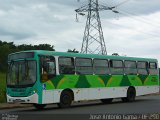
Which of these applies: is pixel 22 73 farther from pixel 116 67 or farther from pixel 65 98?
pixel 116 67

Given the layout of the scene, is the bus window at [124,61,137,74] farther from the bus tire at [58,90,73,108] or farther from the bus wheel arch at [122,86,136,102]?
the bus tire at [58,90,73,108]

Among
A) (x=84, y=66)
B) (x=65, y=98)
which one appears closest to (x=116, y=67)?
(x=84, y=66)

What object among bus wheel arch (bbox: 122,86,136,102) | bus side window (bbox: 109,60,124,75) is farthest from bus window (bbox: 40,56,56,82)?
bus wheel arch (bbox: 122,86,136,102)

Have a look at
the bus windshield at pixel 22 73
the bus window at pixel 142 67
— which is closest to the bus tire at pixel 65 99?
the bus windshield at pixel 22 73

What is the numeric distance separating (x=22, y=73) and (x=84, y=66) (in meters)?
4.24

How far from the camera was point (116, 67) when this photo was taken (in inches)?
1121

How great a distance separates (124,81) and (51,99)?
24.3 feet

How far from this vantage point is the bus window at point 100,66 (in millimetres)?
26503

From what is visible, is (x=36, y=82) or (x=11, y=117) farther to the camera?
(x=36, y=82)

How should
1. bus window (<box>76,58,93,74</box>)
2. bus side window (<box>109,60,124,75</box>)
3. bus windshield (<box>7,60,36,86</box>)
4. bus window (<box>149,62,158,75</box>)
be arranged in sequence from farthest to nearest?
bus window (<box>149,62,158,75</box>) < bus side window (<box>109,60,124,75</box>) < bus window (<box>76,58,93,74</box>) < bus windshield (<box>7,60,36,86</box>)

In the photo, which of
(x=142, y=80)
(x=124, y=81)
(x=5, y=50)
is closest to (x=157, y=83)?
(x=142, y=80)

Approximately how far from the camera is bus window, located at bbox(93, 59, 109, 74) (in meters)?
26.5

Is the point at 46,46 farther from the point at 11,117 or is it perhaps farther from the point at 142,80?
the point at 11,117

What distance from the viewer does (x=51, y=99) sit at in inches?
906
